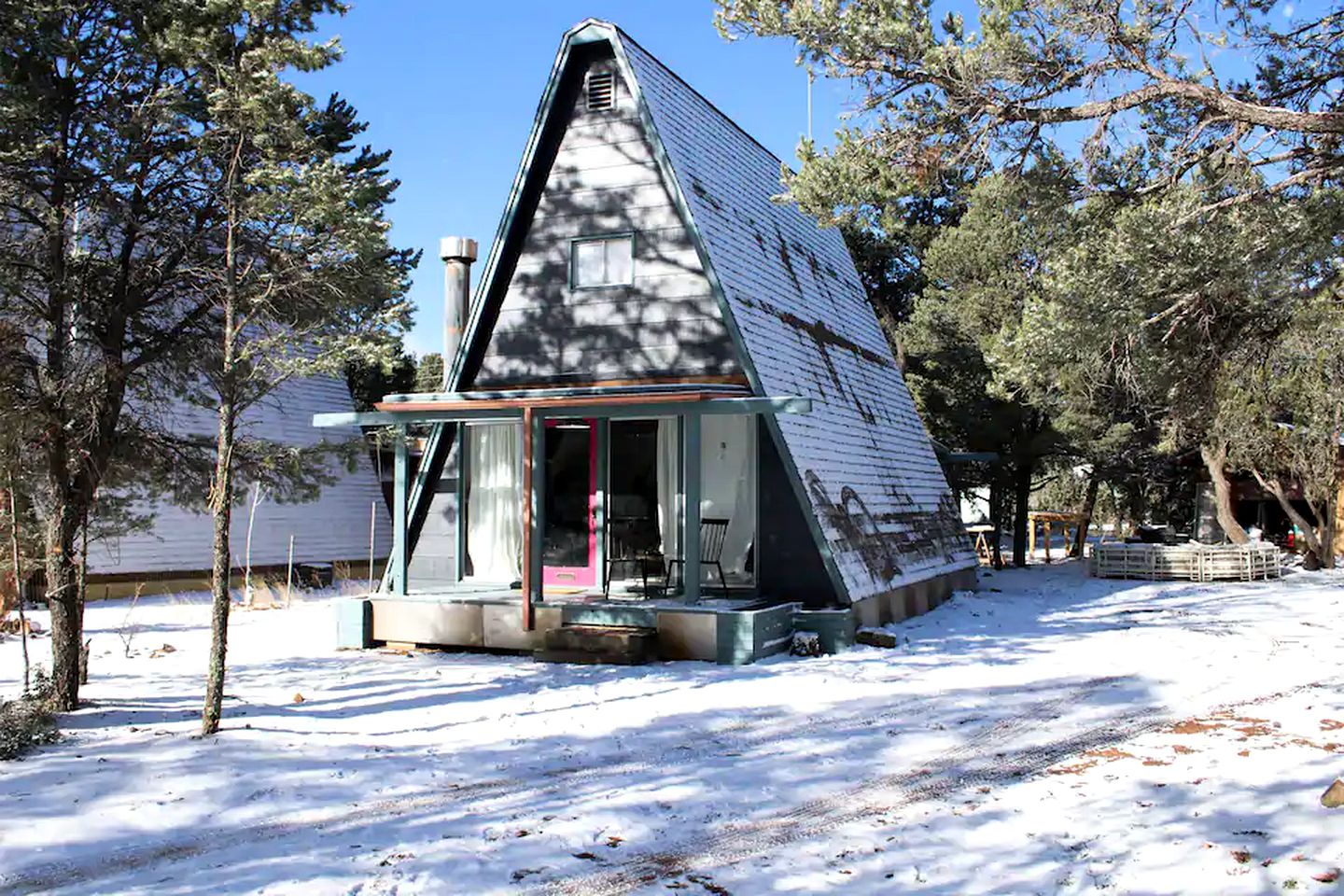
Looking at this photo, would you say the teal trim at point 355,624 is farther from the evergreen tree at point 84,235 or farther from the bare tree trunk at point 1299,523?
the bare tree trunk at point 1299,523

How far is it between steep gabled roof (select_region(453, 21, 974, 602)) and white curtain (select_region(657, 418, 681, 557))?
1.58 m

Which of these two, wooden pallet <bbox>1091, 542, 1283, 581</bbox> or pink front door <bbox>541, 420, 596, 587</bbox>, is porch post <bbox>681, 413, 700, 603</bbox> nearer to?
pink front door <bbox>541, 420, 596, 587</bbox>

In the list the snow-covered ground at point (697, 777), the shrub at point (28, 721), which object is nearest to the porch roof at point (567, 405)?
the snow-covered ground at point (697, 777)

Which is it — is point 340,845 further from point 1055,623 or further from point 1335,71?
point 1055,623

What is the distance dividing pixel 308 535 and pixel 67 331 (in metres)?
14.5

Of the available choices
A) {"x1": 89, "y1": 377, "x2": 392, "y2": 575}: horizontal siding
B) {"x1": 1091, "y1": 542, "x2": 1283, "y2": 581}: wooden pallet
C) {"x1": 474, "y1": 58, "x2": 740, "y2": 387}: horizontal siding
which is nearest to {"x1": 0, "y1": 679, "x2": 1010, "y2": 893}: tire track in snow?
{"x1": 474, "y1": 58, "x2": 740, "y2": 387}: horizontal siding

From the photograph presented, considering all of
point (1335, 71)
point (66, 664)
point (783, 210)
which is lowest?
point (66, 664)

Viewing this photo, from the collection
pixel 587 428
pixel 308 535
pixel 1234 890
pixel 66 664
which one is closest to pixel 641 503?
pixel 587 428

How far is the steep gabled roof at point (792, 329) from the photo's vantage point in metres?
12.4

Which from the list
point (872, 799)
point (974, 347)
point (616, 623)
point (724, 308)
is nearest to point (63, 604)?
point (616, 623)

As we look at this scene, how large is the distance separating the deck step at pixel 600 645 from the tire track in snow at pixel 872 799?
3924 millimetres

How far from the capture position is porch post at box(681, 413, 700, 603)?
11141 mm

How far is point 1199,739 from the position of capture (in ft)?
24.6

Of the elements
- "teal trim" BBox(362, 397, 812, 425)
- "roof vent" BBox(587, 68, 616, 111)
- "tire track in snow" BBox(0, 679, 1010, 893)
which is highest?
"roof vent" BBox(587, 68, 616, 111)
